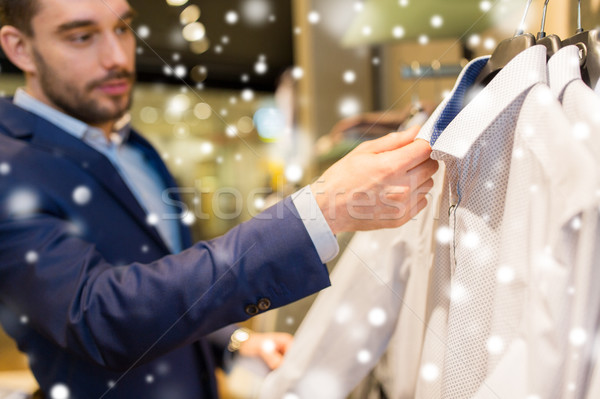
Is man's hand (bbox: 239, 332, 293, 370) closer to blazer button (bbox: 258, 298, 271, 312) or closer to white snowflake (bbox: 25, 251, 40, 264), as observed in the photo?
blazer button (bbox: 258, 298, 271, 312)

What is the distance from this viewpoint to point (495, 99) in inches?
17.8

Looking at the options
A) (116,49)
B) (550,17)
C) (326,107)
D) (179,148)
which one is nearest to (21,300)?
(116,49)

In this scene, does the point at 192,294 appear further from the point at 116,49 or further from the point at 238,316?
the point at 116,49

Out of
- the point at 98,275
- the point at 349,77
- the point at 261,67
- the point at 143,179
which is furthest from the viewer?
the point at 261,67

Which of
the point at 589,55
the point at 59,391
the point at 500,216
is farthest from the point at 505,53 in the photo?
the point at 59,391

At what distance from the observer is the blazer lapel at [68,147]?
2.36ft

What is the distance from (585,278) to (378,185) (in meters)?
0.23

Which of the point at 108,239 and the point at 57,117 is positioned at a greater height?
the point at 57,117

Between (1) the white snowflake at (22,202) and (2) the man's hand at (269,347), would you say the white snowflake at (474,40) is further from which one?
(1) the white snowflake at (22,202)

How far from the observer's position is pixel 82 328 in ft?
1.90

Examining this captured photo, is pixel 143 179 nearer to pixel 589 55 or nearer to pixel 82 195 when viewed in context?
pixel 82 195

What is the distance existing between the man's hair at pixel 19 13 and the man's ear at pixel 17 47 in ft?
0.04

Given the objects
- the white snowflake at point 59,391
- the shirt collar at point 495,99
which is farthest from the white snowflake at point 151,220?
the shirt collar at point 495,99

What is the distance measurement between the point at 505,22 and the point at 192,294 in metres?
0.96
